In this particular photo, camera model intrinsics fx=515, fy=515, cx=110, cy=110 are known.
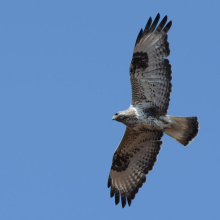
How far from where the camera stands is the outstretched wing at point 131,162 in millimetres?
11141

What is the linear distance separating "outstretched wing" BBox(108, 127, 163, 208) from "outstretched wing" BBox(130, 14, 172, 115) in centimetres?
91

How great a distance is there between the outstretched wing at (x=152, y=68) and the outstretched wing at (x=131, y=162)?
36.0 inches

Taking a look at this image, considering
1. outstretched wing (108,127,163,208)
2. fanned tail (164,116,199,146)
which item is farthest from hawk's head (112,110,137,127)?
fanned tail (164,116,199,146)

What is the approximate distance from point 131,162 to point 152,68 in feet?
7.67

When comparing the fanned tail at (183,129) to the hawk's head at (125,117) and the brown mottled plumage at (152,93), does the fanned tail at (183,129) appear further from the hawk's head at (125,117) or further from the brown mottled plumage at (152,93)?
the hawk's head at (125,117)

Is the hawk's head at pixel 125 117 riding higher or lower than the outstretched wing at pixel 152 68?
lower

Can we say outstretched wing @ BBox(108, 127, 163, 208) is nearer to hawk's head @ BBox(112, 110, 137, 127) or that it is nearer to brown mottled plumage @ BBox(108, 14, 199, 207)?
brown mottled plumage @ BBox(108, 14, 199, 207)

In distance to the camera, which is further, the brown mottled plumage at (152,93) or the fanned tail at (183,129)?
the fanned tail at (183,129)

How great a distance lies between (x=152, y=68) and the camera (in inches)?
408

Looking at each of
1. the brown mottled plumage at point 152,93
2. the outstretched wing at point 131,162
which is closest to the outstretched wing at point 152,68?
the brown mottled plumage at point 152,93

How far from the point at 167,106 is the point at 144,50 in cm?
123

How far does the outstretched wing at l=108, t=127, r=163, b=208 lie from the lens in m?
11.1

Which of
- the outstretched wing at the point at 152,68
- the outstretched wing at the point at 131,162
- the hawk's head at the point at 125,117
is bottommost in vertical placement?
the outstretched wing at the point at 131,162

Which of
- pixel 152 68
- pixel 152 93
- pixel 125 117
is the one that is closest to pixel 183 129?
pixel 152 93
